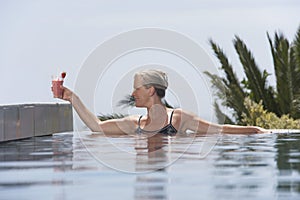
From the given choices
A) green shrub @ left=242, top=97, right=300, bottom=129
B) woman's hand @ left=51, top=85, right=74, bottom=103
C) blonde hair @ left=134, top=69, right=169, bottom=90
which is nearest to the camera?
woman's hand @ left=51, top=85, right=74, bottom=103

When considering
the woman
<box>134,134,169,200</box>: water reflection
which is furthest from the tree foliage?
<box>134,134,169,200</box>: water reflection

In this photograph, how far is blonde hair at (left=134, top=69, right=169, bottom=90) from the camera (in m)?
8.00

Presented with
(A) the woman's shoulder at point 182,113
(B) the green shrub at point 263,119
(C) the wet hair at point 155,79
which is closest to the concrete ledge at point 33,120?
(C) the wet hair at point 155,79

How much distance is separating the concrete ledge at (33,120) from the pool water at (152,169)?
30cm

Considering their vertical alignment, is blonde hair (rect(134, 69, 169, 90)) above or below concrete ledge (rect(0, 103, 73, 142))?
above

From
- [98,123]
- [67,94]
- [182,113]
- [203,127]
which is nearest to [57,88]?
[67,94]

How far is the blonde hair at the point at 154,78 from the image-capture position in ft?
26.2

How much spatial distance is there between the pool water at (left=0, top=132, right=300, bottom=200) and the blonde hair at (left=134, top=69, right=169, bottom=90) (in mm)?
870

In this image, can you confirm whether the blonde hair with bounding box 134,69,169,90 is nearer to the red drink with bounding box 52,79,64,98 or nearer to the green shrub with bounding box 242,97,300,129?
the red drink with bounding box 52,79,64,98

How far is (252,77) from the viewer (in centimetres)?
1875

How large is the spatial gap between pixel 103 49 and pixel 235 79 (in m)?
11.1

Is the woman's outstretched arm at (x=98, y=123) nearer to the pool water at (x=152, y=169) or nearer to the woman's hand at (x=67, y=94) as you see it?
the woman's hand at (x=67, y=94)

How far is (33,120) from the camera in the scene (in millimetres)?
8531

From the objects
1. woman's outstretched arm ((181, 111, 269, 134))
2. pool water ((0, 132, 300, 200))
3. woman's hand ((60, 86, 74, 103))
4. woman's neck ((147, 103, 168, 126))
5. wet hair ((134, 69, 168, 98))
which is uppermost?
wet hair ((134, 69, 168, 98))
